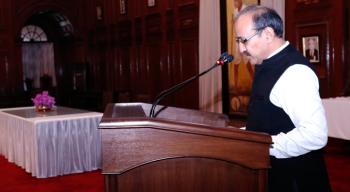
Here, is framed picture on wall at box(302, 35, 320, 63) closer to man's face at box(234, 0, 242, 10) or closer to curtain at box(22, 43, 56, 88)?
man's face at box(234, 0, 242, 10)

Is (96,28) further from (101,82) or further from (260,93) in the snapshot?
(260,93)

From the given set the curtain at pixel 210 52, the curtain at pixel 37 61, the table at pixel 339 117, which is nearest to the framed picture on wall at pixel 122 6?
the curtain at pixel 210 52

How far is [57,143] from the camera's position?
17.6 ft

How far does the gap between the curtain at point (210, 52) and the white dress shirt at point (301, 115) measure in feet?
21.6

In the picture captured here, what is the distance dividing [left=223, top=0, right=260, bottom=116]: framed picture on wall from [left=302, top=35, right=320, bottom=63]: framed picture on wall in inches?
51.8

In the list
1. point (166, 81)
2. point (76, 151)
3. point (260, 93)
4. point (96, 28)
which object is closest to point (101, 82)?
point (96, 28)

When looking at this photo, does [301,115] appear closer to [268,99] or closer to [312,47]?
[268,99]

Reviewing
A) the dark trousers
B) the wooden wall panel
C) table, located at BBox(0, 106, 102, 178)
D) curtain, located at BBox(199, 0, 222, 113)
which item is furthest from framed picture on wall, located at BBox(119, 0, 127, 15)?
the dark trousers

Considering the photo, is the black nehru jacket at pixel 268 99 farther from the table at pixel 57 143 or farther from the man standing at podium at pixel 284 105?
the table at pixel 57 143

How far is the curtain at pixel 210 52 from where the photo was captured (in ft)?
27.1

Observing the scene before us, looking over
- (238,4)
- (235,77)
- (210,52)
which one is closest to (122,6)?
(210,52)

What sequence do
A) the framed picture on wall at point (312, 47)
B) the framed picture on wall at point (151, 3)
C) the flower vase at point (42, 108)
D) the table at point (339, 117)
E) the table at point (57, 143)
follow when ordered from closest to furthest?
the table at point (339, 117) → the table at point (57, 143) → the framed picture on wall at point (312, 47) → the flower vase at point (42, 108) → the framed picture on wall at point (151, 3)

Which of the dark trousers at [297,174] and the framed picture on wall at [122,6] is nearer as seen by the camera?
the dark trousers at [297,174]

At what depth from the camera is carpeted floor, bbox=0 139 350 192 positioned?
4.82 metres
